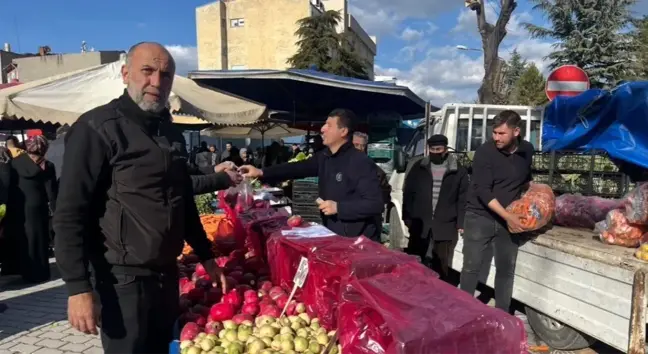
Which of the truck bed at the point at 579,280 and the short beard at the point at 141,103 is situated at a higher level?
the short beard at the point at 141,103

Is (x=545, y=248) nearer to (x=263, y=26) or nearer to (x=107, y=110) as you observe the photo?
(x=107, y=110)

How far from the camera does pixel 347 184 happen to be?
3.66 metres

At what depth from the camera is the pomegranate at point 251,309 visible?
3.24m

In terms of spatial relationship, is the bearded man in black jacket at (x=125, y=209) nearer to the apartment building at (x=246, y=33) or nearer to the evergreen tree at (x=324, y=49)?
the evergreen tree at (x=324, y=49)

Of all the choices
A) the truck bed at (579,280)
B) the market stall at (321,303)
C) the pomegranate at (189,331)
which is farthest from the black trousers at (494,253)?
the pomegranate at (189,331)

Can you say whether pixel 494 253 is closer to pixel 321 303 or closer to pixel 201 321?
pixel 321 303

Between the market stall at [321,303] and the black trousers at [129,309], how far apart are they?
47cm

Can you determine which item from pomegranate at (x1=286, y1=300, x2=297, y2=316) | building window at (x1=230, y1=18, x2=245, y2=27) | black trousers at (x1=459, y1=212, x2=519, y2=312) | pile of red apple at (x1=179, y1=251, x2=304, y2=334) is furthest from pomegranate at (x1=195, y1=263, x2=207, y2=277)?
building window at (x1=230, y1=18, x2=245, y2=27)

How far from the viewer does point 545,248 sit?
14.0ft

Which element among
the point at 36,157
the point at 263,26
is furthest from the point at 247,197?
the point at 263,26

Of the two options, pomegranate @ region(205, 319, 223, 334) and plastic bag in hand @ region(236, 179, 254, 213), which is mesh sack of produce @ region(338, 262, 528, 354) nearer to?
pomegranate @ region(205, 319, 223, 334)

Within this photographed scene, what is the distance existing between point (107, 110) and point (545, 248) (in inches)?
143

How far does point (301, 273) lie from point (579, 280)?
89.3 inches

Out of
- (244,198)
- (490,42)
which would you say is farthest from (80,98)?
(490,42)
